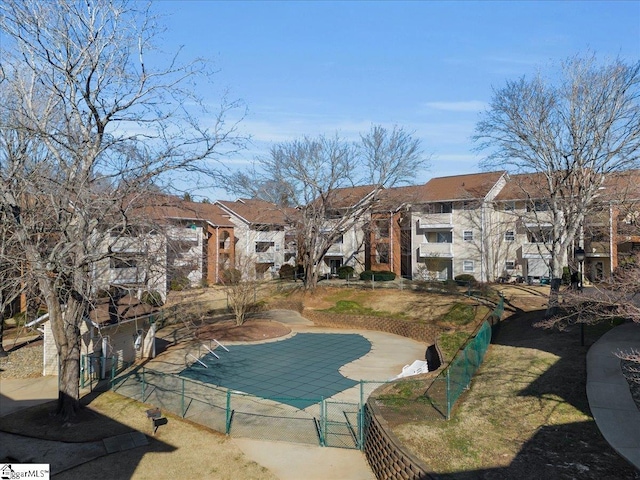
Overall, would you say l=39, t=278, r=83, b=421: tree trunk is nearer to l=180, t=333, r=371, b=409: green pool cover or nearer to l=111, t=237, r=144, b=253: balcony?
l=111, t=237, r=144, b=253: balcony

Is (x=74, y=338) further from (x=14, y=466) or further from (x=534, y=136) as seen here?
(x=534, y=136)

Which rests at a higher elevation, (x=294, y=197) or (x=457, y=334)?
(x=294, y=197)

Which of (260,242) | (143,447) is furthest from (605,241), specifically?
(143,447)

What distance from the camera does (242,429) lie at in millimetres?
13234

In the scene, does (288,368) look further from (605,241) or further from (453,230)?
(605,241)

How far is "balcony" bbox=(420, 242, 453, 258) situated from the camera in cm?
4150

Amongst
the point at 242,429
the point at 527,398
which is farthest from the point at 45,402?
the point at 527,398

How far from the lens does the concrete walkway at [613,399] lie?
9.71m

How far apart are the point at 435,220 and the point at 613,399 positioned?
31.4 metres

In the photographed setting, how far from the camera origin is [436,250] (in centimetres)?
4200

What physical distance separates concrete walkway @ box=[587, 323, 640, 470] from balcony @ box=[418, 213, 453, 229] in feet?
83.1

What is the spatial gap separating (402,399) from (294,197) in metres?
26.3

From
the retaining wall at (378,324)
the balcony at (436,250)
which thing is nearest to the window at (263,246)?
the balcony at (436,250)

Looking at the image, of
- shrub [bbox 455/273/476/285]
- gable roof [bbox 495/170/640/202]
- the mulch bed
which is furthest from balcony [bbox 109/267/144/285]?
shrub [bbox 455/273/476/285]
